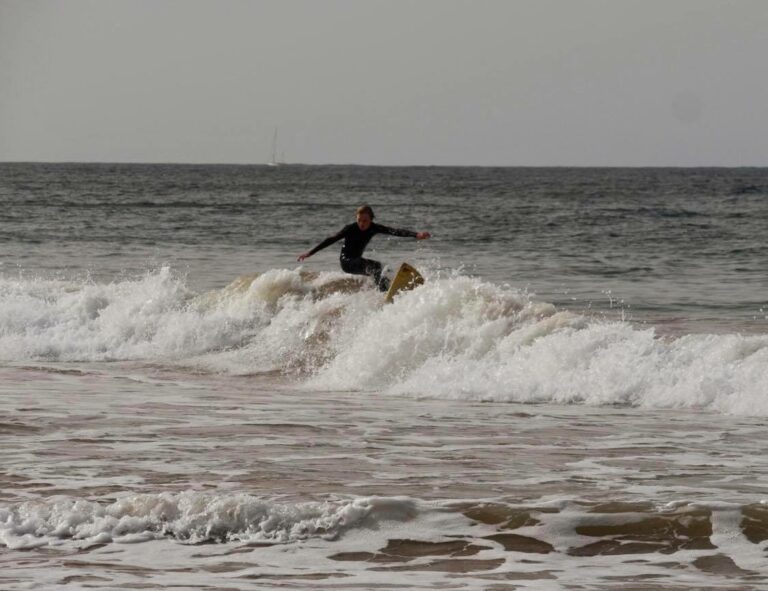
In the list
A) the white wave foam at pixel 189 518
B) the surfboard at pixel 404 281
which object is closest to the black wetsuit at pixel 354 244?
the surfboard at pixel 404 281

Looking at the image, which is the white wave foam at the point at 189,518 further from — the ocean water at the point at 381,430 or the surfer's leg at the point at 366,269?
the surfer's leg at the point at 366,269

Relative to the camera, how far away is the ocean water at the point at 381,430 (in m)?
7.84

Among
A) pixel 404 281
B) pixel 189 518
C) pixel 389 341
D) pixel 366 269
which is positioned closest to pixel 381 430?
pixel 189 518

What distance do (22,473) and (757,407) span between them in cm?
727

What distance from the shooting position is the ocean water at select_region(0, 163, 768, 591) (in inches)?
309

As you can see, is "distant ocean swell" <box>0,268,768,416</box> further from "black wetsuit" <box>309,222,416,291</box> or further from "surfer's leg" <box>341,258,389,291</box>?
"black wetsuit" <box>309,222,416,291</box>

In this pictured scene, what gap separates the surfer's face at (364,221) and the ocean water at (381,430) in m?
1.14

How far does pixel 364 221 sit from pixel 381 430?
20.3ft

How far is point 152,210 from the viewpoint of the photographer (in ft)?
198

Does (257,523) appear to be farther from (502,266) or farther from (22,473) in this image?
(502,266)

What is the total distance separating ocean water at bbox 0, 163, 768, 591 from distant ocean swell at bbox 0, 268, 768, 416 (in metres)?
0.04

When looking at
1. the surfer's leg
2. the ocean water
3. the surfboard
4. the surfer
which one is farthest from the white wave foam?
the surfboard

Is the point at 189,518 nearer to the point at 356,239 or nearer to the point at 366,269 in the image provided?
the point at 356,239

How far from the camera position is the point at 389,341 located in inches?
664
